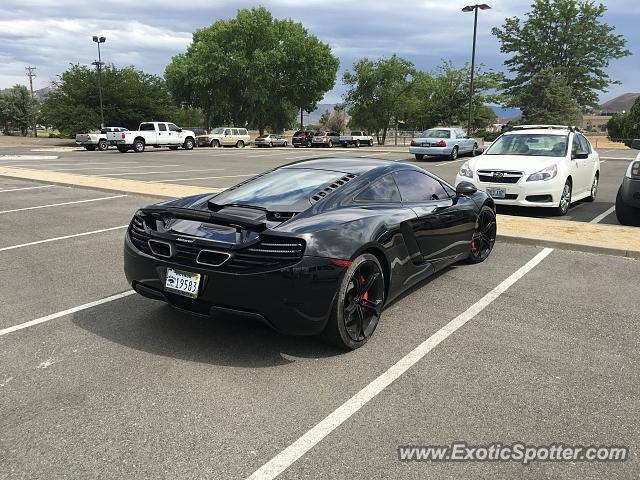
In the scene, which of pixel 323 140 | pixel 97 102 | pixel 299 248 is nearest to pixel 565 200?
pixel 299 248

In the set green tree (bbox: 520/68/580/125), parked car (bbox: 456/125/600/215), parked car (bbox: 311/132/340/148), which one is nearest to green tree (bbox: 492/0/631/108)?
green tree (bbox: 520/68/580/125)

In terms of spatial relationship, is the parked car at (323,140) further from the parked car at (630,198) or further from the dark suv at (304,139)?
the parked car at (630,198)

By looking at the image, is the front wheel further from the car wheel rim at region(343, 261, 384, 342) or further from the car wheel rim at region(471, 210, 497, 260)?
the car wheel rim at region(343, 261, 384, 342)

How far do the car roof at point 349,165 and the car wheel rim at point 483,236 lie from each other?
144 centimetres

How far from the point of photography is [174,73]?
5653 cm

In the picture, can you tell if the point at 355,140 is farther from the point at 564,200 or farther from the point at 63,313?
the point at 63,313

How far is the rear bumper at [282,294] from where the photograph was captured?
11.1 feet

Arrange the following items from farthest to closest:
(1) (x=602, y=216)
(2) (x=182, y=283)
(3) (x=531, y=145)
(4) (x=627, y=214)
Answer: (3) (x=531, y=145)
(1) (x=602, y=216)
(4) (x=627, y=214)
(2) (x=182, y=283)

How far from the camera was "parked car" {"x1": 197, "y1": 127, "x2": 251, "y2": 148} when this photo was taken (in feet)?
Result: 142

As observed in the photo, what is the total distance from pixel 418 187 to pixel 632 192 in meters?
5.01

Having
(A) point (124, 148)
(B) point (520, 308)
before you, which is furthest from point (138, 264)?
(A) point (124, 148)

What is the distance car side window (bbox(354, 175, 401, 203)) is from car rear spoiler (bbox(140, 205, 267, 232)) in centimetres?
101

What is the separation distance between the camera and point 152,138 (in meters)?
34.8

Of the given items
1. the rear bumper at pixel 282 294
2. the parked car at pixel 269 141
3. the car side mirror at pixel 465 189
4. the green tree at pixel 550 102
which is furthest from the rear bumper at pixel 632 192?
the green tree at pixel 550 102
